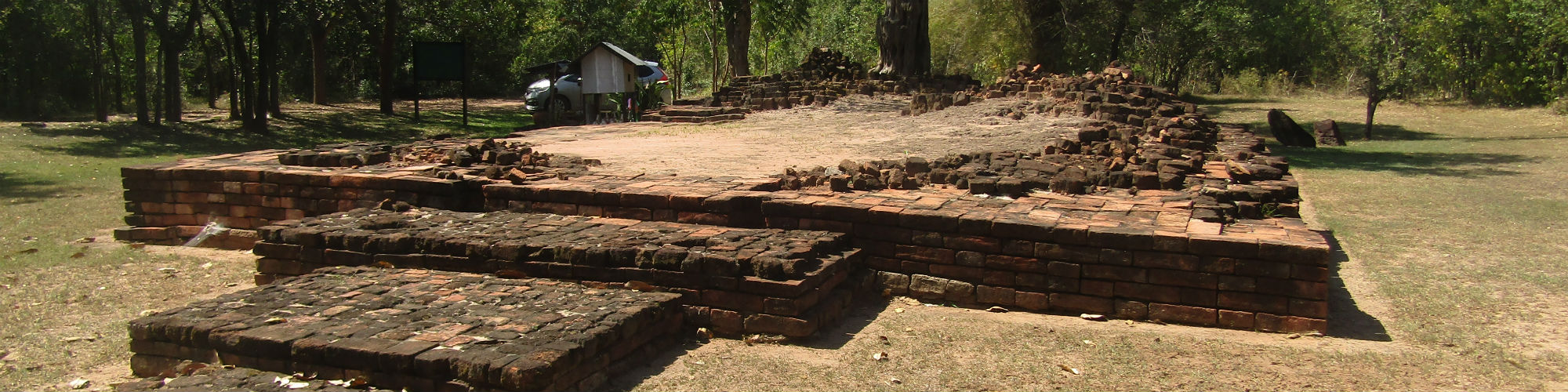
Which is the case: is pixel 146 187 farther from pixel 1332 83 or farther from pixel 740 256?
pixel 1332 83

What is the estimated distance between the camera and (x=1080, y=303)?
470 cm

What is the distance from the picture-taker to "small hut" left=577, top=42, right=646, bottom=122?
16359 millimetres

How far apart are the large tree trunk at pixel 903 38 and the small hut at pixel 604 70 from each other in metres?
4.03

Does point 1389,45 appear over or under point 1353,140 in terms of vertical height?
over

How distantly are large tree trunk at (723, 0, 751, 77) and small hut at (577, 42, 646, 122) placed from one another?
353 centimetres

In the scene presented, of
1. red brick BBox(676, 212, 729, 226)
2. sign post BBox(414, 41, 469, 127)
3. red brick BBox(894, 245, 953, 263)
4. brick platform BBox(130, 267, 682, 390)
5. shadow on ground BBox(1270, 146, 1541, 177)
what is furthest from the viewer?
sign post BBox(414, 41, 469, 127)

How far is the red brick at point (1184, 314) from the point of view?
14.6 ft

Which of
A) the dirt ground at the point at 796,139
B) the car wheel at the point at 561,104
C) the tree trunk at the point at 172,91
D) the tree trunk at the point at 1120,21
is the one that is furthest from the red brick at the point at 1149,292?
the tree trunk at the point at 1120,21

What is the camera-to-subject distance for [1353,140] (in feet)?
59.7

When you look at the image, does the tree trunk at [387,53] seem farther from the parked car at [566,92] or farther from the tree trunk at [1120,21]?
the tree trunk at [1120,21]

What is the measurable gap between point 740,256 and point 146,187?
501cm

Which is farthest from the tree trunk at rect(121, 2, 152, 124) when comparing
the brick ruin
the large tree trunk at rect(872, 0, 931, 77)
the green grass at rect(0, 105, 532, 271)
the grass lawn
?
the large tree trunk at rect(872, 0, 931, 77)

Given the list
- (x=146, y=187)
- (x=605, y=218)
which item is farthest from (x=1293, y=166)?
(x=146, y=187)

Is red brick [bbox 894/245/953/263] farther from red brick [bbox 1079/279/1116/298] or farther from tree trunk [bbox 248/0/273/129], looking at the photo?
tree trunk [bbox 248/0/273/129]
